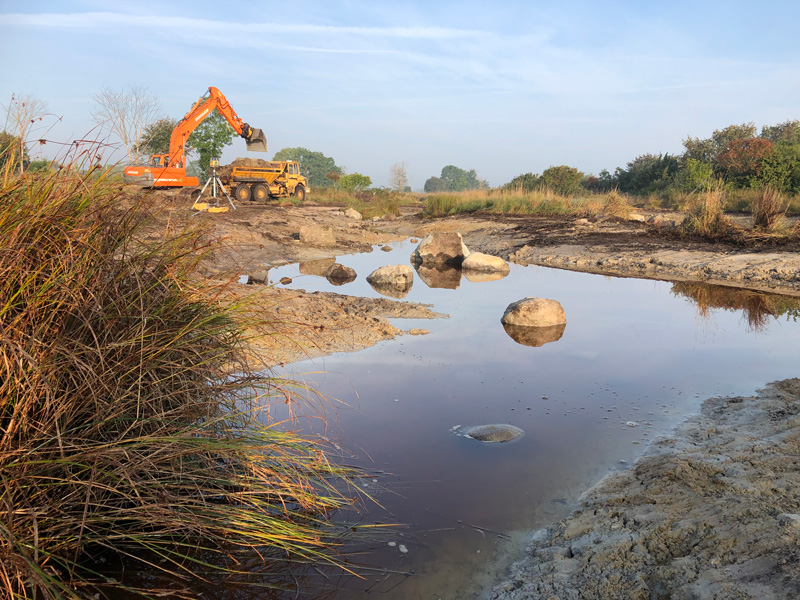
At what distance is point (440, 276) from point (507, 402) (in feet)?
22.7

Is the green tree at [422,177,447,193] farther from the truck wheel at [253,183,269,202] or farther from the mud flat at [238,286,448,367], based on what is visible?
the mud flat at [238,286,448,367]

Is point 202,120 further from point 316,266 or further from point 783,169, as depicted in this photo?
point 783,169

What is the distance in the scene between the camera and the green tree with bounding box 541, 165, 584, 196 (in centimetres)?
3166

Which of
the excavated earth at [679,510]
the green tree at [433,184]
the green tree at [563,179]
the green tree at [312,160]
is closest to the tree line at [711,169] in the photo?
the green tree at [563,179]

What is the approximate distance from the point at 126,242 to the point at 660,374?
4.82 metres

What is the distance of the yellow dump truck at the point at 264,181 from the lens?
23.7 m

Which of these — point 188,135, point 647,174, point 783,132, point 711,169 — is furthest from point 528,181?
point 188,135

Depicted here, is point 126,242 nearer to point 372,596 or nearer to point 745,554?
point 372,596

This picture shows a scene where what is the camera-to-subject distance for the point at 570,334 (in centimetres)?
707

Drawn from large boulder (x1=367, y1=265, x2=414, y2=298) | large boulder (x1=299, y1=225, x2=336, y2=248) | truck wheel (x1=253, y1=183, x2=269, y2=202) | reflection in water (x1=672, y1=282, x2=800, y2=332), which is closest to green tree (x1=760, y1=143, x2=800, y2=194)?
reflection in water (x1=672, y1=282, x2=800, y2=332)

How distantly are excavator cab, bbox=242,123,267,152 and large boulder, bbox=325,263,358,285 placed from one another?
12580mm

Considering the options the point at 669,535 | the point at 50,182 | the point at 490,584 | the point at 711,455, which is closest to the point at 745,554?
the point at 669,535

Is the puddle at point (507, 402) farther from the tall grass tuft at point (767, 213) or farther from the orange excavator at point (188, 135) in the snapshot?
the orange excavator at point (188, 135)

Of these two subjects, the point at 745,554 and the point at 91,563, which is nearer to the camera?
the point at 745,554
